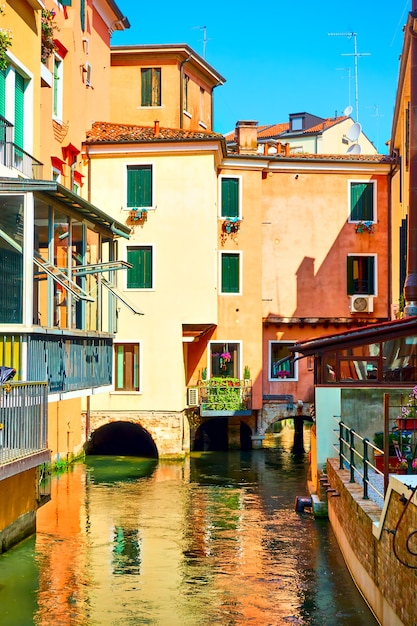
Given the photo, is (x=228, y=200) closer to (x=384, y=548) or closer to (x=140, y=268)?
(x=140, y=268)

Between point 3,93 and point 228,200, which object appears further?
point 228,200

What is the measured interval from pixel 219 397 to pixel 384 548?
22577 mm

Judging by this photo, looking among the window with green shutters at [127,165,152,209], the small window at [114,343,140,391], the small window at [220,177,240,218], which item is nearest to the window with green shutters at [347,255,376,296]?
the small window at [220,177,240,218]

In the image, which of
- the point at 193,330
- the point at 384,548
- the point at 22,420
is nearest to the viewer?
the point at 384,548

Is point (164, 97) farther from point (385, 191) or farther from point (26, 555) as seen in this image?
point (26, 555)

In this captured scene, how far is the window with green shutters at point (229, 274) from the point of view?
35469mm

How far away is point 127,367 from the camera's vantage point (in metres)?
33.2

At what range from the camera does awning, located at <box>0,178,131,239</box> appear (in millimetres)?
16250

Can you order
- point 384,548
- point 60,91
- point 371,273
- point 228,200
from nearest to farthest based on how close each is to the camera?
1. point 384,548
2. point 60,91
3. point 228,200
4. point 371,273

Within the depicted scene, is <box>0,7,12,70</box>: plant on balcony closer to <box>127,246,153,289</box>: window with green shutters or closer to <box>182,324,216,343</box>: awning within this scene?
<box>127,246,153,289</box>: window with green shutters

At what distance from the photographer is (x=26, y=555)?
17391 millimetres

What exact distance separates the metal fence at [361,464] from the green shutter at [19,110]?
8728mm

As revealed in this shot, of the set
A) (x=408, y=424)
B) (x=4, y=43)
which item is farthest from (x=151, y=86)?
(x=408, y=424)

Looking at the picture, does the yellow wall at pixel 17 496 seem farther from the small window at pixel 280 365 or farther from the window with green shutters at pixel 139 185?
the small window at pixel 280 365
